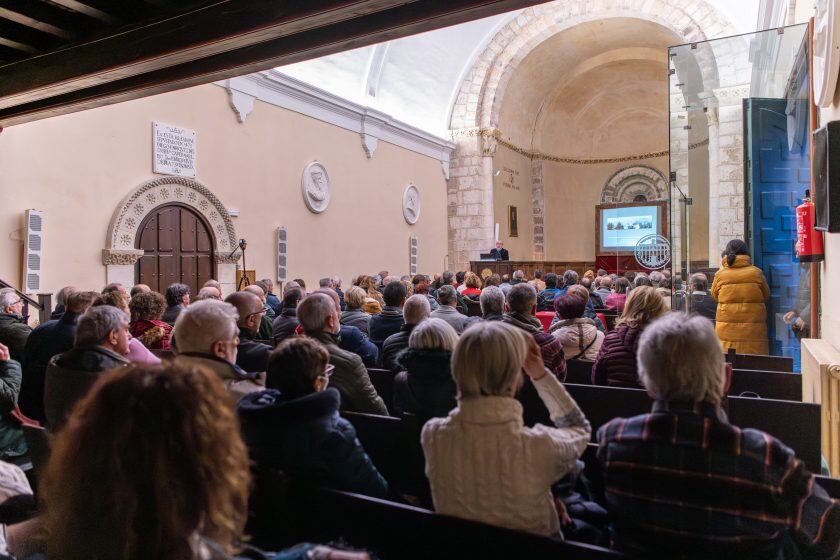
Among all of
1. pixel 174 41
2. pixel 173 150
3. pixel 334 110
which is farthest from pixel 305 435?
pixel 334 110

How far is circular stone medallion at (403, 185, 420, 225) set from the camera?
13.4 m

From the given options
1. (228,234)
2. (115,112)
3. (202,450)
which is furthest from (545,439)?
(228,234)

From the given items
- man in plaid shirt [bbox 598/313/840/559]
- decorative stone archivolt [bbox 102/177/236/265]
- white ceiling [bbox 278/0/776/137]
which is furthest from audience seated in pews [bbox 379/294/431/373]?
white ceiling [bbox 278/0/776/137]

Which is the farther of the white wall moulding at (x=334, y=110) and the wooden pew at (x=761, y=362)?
the white wall moulding at (x=334, y=110)

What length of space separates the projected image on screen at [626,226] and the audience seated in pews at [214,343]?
16628 millimetres

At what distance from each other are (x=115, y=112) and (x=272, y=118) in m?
2.74

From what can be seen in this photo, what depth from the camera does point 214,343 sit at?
8.51 feet

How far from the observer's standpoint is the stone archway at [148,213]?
7496mm

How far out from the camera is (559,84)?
1748cm

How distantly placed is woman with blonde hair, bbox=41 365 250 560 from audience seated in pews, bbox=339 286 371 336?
12.8ft

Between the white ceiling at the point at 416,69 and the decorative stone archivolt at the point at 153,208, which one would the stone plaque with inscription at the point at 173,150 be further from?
the white ceiling at the point at 416,69

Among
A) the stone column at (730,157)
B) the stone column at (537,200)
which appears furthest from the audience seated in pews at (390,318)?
the stone column at (537,200)

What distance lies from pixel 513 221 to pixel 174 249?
403 inches

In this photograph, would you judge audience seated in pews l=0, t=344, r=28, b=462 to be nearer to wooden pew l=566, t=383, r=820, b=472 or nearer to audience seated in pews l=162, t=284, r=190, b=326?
audience seated in pews l=162, t=284, r=190, b=326
